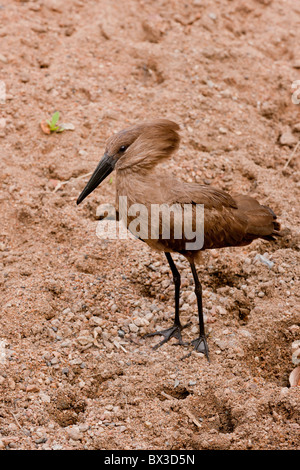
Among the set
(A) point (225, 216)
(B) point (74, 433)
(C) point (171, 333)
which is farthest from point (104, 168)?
Result: (B) point (74, 433)

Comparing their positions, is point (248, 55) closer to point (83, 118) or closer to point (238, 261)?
point (83, 118)

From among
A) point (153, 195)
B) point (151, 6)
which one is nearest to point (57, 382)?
point (153, 195)

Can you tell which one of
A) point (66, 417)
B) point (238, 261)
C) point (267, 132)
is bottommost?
point (66, 417)

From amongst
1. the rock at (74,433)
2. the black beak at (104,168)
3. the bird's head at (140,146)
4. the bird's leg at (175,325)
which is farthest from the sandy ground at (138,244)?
the bird's head at (140,146)

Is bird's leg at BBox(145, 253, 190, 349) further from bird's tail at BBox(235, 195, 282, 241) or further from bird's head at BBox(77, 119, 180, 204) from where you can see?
bird's head at BBox(77, 119, 180, 204)

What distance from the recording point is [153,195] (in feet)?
13.2

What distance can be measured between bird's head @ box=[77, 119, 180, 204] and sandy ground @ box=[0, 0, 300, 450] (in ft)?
3.68

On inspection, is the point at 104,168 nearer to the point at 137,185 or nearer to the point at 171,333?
the point at 137,185

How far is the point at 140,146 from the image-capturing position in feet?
13.4

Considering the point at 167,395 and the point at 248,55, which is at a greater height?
the point at 248,55

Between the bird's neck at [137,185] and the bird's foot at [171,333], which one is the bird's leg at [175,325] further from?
the bird's neck at [137,185]

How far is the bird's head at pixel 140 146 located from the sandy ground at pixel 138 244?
112cm

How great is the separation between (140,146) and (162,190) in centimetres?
36
